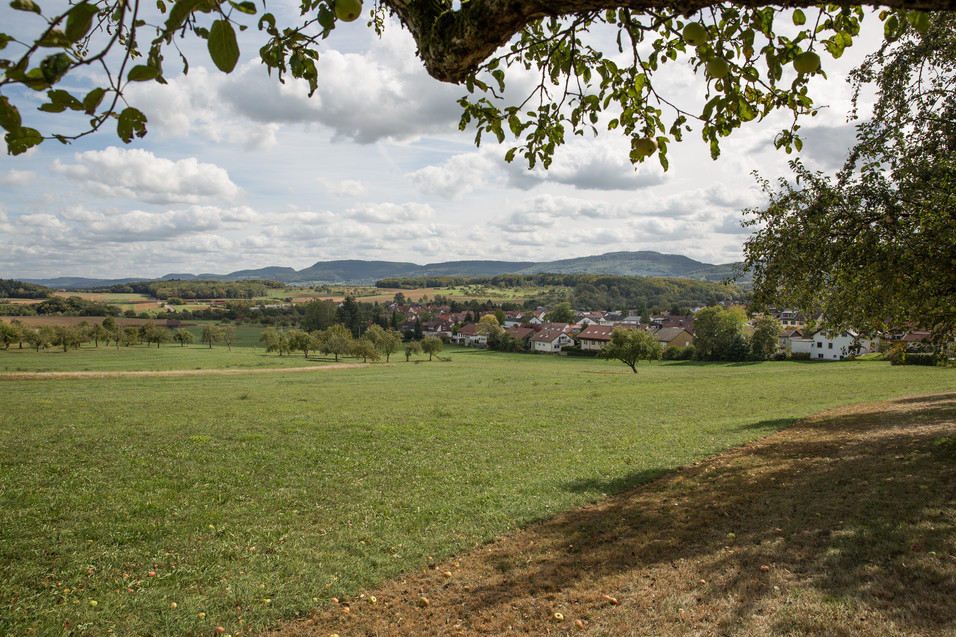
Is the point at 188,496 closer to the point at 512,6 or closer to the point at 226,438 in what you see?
the point at 226,438

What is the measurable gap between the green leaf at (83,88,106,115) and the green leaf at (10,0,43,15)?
0.96 ft

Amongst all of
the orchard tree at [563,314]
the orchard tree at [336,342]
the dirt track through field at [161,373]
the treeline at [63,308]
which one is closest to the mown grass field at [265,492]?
the dirt track through field at [161,373]

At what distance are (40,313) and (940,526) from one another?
132m

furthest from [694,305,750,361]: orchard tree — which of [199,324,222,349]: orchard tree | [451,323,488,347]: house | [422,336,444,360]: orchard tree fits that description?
[199,324,222,349]: orchard tree

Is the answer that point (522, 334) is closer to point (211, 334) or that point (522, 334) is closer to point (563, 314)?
point (563, 314)

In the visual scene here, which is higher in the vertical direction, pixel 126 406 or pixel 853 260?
pixel 853 260

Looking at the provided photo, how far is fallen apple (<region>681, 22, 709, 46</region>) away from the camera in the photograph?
2561mm

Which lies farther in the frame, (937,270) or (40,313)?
(40,313)

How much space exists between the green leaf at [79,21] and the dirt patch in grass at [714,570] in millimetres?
5199

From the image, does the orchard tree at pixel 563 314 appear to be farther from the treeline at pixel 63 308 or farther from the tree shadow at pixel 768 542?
the tree shadow at pixel 768 542

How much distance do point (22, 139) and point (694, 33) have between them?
10.0 ft

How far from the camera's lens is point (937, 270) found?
8.81m

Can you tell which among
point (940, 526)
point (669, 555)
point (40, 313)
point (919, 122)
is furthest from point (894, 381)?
point (40, 313)

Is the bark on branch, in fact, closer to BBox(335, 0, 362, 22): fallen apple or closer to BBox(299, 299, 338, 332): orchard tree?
BBox(335, 0, 362, 22): fallen apple
